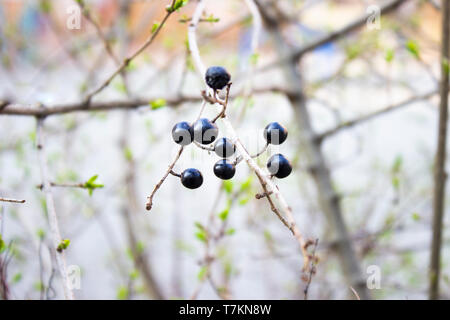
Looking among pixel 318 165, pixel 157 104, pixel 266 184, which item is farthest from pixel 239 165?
pixel 266 184

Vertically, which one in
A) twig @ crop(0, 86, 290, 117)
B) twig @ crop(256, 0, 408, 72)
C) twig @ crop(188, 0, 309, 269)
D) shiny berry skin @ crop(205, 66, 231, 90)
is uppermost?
twig @ crop(256, 0, 408, 72)

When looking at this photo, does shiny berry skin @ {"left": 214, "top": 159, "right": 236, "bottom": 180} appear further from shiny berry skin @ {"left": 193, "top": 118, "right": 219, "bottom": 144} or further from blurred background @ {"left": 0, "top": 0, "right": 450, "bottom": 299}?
blurred background @ {"left": 0, "top": 0, "right": 450, "bottom": 299}

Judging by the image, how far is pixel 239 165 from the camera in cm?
218

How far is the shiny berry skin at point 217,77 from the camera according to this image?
0.86m

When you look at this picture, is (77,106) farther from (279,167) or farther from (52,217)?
(279,167)

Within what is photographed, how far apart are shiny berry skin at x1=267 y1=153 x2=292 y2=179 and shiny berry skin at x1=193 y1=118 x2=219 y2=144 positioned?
14 cm

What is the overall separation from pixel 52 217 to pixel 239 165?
128 centimetres

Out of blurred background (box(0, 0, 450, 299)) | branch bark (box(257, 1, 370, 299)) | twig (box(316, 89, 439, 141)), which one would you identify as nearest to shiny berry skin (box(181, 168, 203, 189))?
blurred background (box(0, 0, 450, 299))

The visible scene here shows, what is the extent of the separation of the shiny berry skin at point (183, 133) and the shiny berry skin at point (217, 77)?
0.11 metres

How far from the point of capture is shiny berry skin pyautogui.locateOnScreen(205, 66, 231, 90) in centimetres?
86

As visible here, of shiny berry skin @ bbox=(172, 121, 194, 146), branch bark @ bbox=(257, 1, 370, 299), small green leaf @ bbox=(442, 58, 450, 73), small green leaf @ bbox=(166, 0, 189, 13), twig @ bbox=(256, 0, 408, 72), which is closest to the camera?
shiny berry skin @ bbox=(172, 121, 194, 146)

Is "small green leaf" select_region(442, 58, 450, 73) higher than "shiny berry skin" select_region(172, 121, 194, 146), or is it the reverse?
"small green leaf" select_region(442, 58, 450, 73)

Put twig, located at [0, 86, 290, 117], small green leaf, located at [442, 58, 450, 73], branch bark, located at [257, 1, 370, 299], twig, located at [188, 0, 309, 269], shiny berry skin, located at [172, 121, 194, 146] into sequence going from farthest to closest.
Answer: branch bark, located at [257, 1, 370, 299]
small green leaf, located at [442, 58, 450, 73]
twig, located at [0, 86, 290, 117]
shiny berry skin, located at [172, 121, 194, 146]
twig, located at [188, 0, 309, 269]
